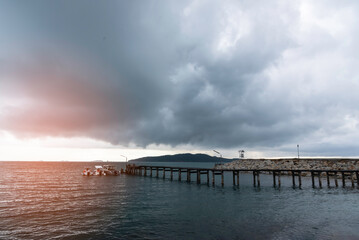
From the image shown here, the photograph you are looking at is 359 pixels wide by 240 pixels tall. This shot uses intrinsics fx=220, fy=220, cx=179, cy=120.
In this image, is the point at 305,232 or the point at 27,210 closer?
the point at 305,232

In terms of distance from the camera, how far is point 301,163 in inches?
3159

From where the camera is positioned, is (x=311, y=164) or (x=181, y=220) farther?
(x=311, y=164)

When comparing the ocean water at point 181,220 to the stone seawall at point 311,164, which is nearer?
the ocean water at point 181,220

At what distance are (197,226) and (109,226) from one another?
8.40 meters

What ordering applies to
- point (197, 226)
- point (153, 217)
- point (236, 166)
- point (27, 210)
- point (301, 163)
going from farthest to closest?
1. point (236, 166)
2. point (301, 163)
3. point (27, 210)
4. point (153, 217)
5. point (197, 226)

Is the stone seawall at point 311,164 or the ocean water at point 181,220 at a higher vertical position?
the stone seawall at point 311,164

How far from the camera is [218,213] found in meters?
26.0

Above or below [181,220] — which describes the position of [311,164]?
above

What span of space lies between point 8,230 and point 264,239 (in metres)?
22.3

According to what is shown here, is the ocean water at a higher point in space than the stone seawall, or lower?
lower

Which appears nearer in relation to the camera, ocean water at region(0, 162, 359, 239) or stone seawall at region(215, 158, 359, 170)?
ocean water at region(0, 162, 359, 239)

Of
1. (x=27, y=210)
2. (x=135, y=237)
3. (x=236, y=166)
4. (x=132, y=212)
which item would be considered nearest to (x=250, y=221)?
(x=135, y=237)

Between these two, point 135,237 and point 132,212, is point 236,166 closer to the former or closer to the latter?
point 132,212

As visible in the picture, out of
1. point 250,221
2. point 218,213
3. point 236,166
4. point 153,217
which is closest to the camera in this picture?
point 250,221
